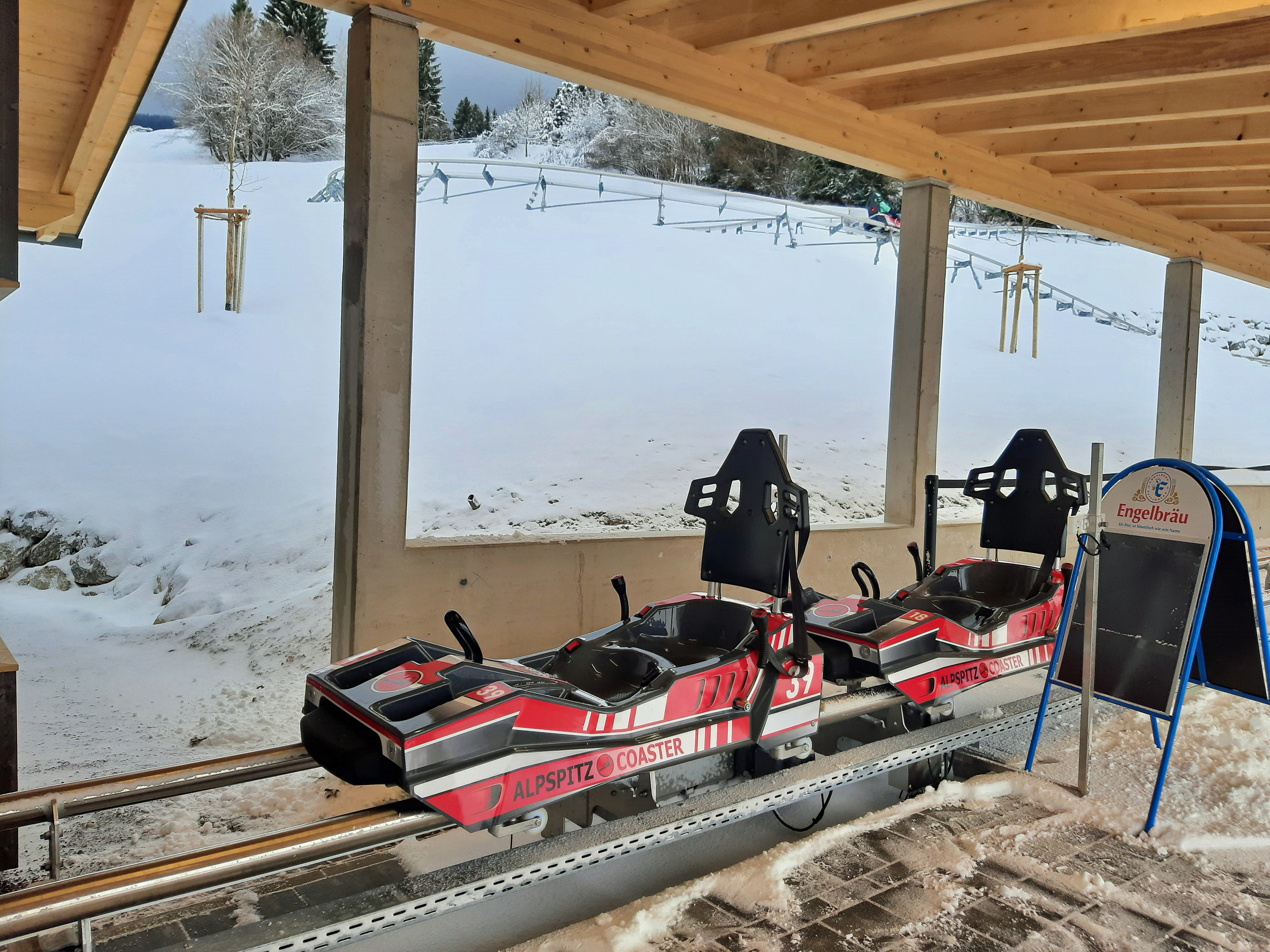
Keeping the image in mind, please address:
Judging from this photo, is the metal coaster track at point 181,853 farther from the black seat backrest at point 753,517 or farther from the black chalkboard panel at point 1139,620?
the black chalkboard panel at point 1139,620

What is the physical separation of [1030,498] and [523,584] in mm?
2377

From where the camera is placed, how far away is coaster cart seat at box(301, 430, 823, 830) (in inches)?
80.8

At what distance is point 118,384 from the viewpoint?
15.4m

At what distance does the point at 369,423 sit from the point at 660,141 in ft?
81.4

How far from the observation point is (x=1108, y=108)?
5160mm

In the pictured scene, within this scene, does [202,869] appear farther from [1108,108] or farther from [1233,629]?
[1108,108]

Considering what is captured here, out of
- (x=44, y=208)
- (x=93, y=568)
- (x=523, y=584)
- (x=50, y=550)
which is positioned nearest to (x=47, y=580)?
(x=93, y=568)

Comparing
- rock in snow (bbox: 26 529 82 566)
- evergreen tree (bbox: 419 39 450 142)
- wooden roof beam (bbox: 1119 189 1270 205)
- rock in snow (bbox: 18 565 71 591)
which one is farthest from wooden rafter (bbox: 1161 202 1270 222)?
evergreen tree (bbox: 419 39 450 142)

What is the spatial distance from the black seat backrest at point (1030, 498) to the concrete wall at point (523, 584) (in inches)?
44.0

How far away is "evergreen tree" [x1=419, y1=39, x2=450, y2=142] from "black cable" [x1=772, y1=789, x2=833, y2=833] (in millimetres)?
25626

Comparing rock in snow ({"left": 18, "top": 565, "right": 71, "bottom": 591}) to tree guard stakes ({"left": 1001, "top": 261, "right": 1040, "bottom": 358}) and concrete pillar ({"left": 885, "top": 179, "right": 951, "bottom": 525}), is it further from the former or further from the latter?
tree guard stakes ({"left": 1001, "top": 261, "right": 1040, "bottom": 358})

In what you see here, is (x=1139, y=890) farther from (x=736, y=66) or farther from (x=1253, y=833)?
(x=736, y=66)

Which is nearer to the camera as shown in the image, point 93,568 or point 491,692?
point 491,692

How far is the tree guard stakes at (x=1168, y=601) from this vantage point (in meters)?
3.00
